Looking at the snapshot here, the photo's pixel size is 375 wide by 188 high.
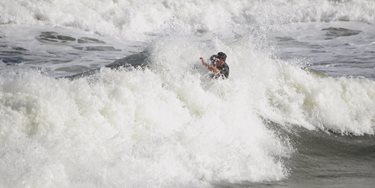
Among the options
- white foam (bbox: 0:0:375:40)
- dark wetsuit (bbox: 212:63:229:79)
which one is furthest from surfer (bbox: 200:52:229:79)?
white foam (bbox: 0:0:375:40)

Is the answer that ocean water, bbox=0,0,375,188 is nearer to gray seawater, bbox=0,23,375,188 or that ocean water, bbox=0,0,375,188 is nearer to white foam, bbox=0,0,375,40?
gray seawater, bbox=0,23,375,188

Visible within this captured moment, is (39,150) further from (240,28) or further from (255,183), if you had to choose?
(240,28)

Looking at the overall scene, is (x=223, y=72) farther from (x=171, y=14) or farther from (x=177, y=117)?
(x=171, y=14)

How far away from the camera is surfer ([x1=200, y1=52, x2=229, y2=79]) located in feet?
35.1

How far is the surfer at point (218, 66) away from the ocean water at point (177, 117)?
0.16m

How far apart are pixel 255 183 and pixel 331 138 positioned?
4364 mm

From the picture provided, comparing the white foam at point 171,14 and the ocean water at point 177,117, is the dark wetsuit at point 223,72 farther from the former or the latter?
the white foam at point 171,14

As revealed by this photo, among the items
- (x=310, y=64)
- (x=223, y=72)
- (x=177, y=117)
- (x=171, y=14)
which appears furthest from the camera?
(x=171, y=14)

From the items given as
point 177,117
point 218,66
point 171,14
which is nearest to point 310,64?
point 171,14

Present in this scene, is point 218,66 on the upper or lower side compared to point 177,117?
upper

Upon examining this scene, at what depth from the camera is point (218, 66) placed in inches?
428

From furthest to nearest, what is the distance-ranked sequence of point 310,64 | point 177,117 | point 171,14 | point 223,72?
point 171,14 < point 310,64 < point 223,72 < point 177,117

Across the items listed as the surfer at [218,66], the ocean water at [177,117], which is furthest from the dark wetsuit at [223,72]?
the ocean water at [177,117]

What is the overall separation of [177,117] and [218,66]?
2.16 m
